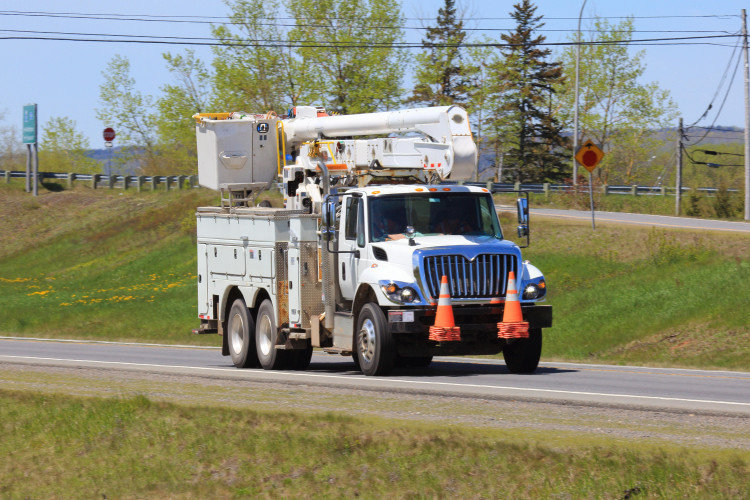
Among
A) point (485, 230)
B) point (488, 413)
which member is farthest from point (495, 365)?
point (488, 413)

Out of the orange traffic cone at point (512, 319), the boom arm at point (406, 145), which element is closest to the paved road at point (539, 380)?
→ the orange traffic cone at point (512, 319)

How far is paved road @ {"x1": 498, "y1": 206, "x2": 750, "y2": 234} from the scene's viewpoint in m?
39.6

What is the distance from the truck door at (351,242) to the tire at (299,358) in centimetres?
228

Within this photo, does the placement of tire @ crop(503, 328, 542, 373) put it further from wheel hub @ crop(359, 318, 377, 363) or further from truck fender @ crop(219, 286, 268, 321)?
truck fender @ crop(219, 286, 268, 321)

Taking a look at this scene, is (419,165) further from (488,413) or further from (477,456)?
(477,456)

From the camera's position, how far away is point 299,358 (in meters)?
19.6

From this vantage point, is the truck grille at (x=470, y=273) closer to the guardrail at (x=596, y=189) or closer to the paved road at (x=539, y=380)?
the paved road at (x=539, y=380)

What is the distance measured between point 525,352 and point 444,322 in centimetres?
187

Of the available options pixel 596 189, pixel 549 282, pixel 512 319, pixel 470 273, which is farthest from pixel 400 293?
pixel 596 189

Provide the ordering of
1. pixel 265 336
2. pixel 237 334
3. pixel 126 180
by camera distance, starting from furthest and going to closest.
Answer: pixel 126 180
pixel 237 334
pixel 265 336

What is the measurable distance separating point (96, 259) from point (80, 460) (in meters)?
52.6

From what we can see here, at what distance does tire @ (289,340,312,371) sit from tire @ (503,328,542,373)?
12.8ft

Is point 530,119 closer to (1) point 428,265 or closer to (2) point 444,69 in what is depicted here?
(2) point 444,69

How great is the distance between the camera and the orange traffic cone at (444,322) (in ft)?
50.5
